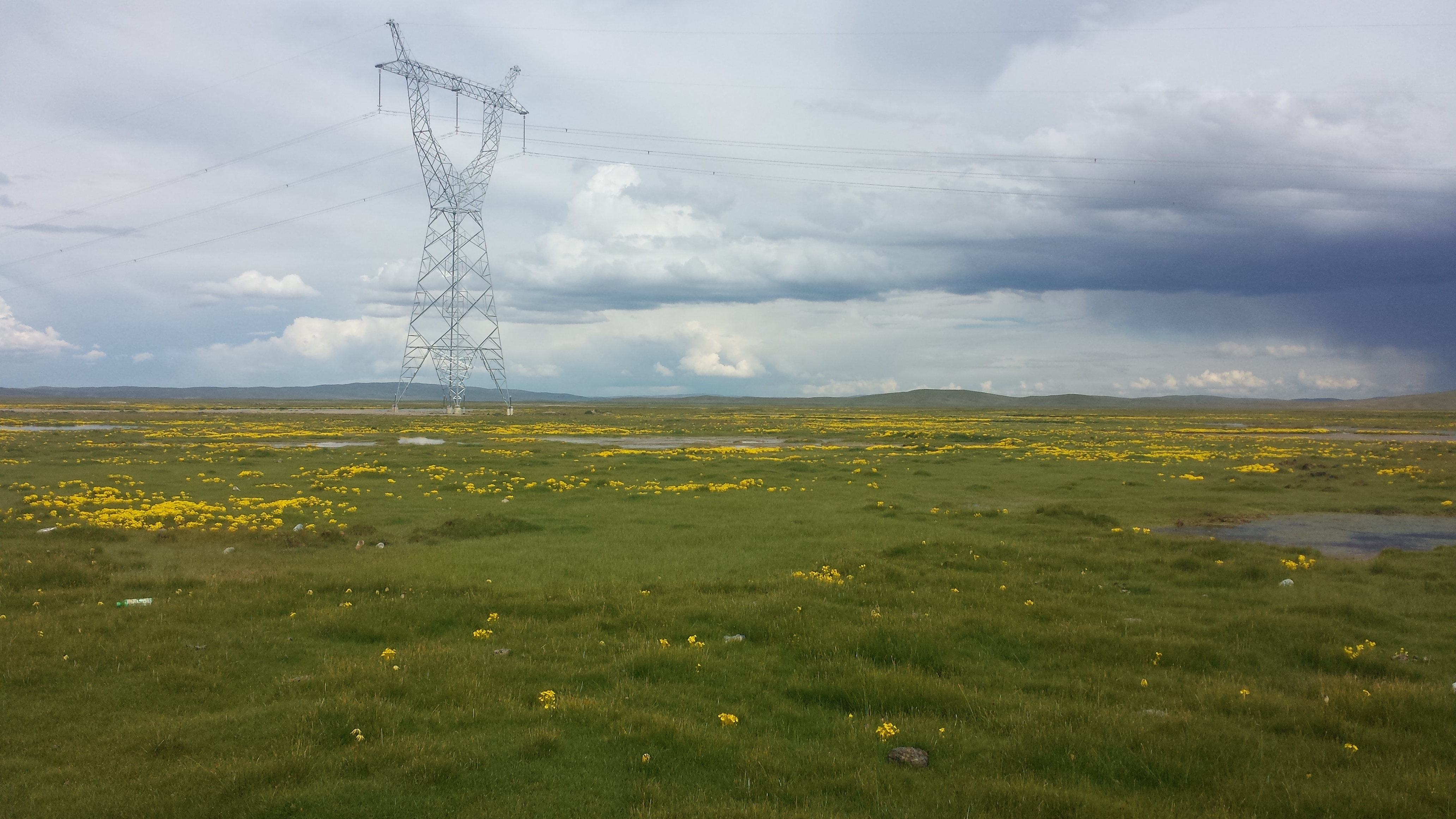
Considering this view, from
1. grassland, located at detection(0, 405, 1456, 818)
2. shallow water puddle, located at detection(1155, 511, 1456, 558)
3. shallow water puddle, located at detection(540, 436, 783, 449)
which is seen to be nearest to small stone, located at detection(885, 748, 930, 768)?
Result: grassland, located at detection(0, 405, 1456, 818)

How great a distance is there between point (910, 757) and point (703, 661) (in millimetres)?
3883

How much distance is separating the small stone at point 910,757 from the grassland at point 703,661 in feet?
0.57

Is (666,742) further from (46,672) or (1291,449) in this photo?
(1291,449)

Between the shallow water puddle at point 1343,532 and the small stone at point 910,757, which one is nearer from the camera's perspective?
the small stone at point 910,757

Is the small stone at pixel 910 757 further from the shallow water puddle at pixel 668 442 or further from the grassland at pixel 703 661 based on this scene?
the shallow water puddle at pixel 668 442

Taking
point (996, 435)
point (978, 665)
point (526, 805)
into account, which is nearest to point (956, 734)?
point (978, 665)

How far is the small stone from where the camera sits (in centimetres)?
Result: 836

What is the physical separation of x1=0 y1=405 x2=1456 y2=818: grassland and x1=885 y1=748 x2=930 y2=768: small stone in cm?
18

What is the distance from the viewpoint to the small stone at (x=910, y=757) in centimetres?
836

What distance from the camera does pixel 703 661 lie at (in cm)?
1151

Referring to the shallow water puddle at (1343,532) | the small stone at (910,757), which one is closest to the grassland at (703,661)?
the small stone at (910,757)

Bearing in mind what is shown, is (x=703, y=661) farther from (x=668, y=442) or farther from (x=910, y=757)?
(x=668, y=442)

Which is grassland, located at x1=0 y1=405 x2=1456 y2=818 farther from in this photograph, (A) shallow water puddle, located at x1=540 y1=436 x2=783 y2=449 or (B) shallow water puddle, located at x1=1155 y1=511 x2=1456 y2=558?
(A) shallow water puddle, located at x1=540 y1=436 x2=783 y2=449

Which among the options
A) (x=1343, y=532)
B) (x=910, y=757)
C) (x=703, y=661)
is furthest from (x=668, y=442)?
(x=910, y=757)
